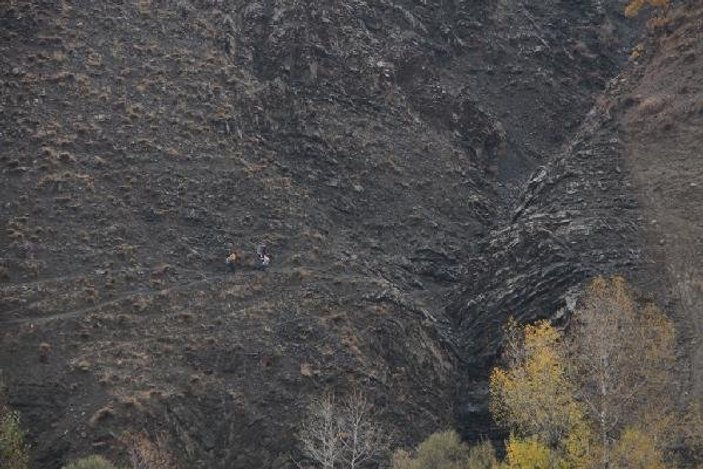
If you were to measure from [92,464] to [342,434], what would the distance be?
1129cm

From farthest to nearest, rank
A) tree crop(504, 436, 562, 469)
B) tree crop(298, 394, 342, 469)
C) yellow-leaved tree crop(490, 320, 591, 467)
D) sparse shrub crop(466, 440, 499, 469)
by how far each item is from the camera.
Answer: tree crop(298, 394, 342, 469) < sparse shrub crop(466, 440, 499, 469) < yellow-leaved tree crop(490, 320, 591, 467) < tree crop(504, 436, 562, 469)

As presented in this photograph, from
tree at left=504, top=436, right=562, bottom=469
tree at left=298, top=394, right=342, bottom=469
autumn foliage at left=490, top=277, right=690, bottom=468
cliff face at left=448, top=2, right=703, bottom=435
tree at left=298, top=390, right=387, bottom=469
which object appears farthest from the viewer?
cliff face at left=448, top=2, right=703, bottom=435

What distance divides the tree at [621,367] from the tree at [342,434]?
34.1 feet

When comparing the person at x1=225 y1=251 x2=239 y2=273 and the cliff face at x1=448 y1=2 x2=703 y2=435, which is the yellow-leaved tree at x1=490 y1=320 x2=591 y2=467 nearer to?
the cliff face at x1=448 y1=2 x2=703 y2=435

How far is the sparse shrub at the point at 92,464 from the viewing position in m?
35.7

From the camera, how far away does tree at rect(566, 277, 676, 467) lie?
108 ft

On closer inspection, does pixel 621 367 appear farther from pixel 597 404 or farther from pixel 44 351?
pixel 44 351

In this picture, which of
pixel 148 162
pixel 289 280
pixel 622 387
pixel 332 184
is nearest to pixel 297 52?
pixel 332 184

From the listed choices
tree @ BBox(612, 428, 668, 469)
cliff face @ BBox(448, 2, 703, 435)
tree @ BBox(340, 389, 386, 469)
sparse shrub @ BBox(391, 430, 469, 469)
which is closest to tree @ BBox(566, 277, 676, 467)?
tree @ BBox(612, 428, 668, 469)

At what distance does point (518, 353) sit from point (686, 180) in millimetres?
16309

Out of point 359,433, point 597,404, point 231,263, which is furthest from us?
point 231,263

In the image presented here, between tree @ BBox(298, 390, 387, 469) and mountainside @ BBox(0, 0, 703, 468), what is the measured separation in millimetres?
1135

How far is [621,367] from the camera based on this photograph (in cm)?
3466

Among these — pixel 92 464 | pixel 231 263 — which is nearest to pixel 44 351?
pixel 92 464
